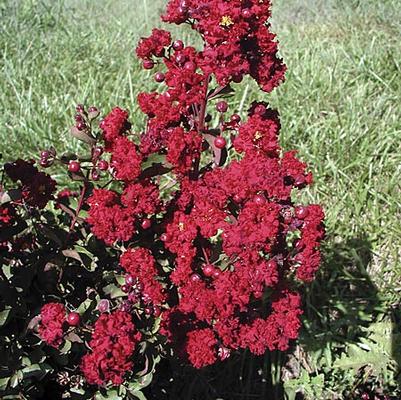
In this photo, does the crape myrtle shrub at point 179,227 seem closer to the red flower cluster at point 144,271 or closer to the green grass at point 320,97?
the red flower cluster at point 144,271

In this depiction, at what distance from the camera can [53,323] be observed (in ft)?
4.55

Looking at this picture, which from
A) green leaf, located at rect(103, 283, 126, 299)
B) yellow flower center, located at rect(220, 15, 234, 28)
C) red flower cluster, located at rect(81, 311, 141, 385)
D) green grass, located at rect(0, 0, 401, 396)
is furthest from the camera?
green grass, located at rect(0, 0, 401, 396)

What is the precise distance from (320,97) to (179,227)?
91.1 inches

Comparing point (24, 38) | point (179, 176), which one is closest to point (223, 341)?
point (179, 176)

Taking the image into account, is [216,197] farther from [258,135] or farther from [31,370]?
[31,370]

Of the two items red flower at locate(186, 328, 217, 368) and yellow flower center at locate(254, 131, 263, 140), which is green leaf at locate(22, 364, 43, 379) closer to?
red flower at locate(186, 328, 217, 368)

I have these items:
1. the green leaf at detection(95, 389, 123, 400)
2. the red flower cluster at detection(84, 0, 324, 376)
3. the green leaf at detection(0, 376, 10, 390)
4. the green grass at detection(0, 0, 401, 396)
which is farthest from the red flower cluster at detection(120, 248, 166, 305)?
the green grass at detection(0, 0, 401, 396)

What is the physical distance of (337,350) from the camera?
2.45m

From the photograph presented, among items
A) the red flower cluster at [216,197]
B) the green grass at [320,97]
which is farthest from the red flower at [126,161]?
the green grass at [320,97]

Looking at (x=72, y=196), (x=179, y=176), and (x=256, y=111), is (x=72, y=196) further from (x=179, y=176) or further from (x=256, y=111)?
(x=256, y=111)

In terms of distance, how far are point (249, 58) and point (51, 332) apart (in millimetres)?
778

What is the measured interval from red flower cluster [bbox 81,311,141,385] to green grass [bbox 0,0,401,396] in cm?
119

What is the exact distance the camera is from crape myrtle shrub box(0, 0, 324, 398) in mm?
1503

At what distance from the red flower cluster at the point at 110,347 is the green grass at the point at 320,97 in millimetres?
1187
